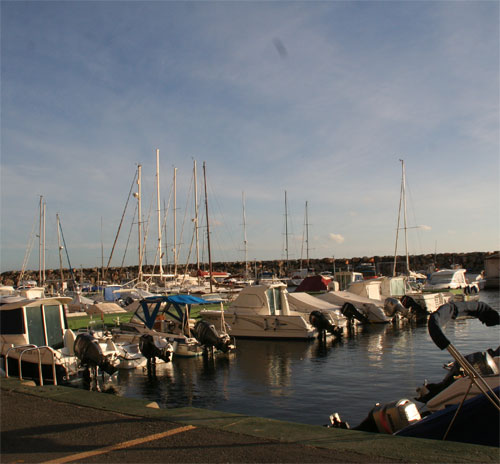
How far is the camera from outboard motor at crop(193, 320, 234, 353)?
20.8 metres

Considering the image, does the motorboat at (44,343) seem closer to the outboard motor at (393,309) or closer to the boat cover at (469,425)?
the boat cover at (469,425)

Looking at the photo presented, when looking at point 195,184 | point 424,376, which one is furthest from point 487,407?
point 195,184

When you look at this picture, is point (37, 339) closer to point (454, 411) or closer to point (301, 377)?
point (301, 377)

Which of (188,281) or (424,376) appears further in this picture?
(188,281)

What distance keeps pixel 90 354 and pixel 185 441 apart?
10.9 meters

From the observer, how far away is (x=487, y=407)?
7934 mm

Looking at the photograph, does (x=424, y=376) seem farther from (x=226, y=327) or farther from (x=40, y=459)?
(x=40, y=459)

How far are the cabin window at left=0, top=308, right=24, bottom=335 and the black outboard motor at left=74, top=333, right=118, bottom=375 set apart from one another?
1.86m

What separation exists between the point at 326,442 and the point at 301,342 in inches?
756

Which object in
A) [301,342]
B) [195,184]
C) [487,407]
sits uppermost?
[195,184]

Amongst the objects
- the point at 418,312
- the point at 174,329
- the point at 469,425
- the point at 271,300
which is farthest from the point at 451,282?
the point at 469,425

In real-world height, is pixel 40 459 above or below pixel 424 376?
above

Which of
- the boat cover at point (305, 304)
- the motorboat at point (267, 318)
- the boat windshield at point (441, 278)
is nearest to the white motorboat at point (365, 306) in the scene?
the boat cover at point (305, 304)

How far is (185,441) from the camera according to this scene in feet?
Answer: 20.6
